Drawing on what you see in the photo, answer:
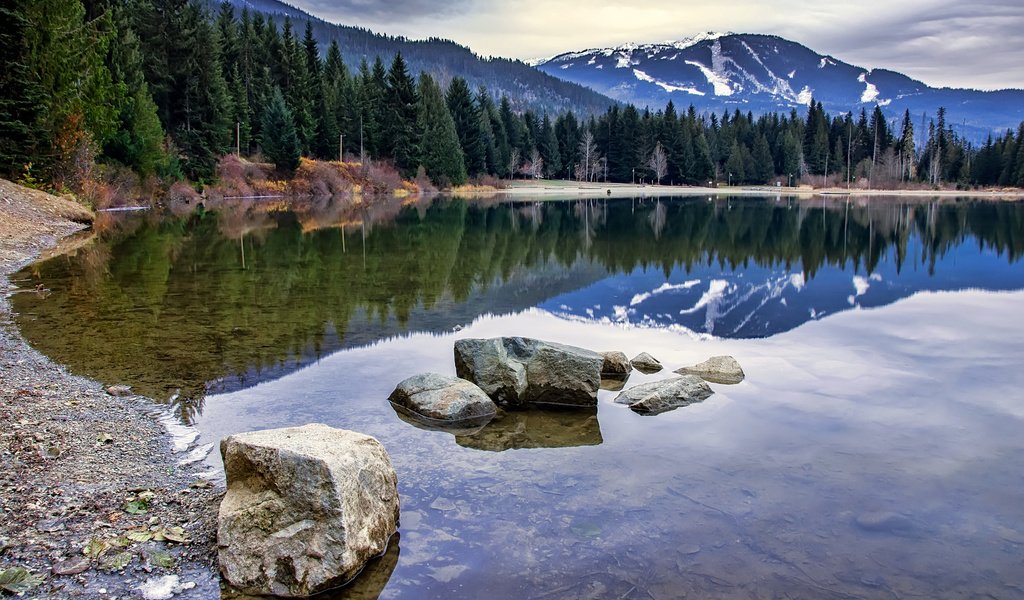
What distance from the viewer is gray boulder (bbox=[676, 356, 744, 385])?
1266 centimetres

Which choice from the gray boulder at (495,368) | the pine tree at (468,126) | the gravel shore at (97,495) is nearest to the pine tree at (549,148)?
the pine tree at (468,126)

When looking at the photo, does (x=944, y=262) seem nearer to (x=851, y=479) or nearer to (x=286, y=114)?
(x=851, y=479)

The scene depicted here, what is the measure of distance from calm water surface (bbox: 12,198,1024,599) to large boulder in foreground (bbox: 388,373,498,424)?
0.89 feet

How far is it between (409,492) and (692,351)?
27.9 ft

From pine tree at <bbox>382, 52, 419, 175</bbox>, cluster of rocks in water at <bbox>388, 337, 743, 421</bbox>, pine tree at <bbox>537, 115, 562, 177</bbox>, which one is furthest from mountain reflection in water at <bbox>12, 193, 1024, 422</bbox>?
pine tree at <bbox>537, 115, 562, 177</bbox>

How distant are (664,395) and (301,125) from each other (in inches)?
3173

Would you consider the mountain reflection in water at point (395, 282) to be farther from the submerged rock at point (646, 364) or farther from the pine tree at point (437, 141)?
the pine tree at point (437, 141)

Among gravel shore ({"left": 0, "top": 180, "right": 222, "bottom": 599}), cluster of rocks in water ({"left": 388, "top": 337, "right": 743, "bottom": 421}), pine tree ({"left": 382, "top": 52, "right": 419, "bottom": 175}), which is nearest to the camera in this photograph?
gravel shore ({"left": 0, "top": 180, "right": 222, "bottom": 599})

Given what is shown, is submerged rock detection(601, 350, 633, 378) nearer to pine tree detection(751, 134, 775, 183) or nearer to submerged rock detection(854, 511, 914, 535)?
submerged rock detection(854, 511, 914, 535)

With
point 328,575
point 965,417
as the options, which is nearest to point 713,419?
point 965,417

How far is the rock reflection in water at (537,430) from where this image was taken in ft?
31.7

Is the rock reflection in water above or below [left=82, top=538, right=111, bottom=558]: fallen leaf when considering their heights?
below

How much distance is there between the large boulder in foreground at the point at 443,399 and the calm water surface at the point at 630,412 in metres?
0.27

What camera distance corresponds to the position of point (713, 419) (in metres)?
10.6
